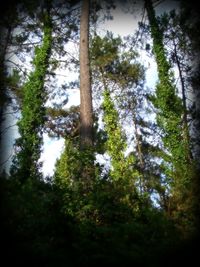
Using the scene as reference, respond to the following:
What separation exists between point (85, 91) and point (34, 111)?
5164 millimetres

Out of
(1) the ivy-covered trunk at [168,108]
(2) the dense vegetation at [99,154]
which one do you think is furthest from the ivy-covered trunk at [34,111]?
(1) the ivy-covered trunk at [168,108]

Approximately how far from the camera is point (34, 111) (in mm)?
17344

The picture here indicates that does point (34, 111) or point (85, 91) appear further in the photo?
point (34, 111)

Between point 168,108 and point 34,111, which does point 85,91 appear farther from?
point 168,108

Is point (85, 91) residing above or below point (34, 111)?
below

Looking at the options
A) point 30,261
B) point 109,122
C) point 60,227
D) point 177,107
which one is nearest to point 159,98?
point 177,107

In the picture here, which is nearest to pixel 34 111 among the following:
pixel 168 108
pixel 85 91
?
pixel 85 91

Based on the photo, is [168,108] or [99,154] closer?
[99,154]

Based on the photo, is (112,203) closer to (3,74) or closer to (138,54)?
(3,74)

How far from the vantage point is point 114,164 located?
17219mm

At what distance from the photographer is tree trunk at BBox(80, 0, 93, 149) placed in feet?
38.7

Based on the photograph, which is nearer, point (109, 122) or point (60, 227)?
point (60, 227)

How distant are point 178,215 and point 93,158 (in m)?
2.91

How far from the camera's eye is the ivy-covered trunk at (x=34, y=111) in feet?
52.9
